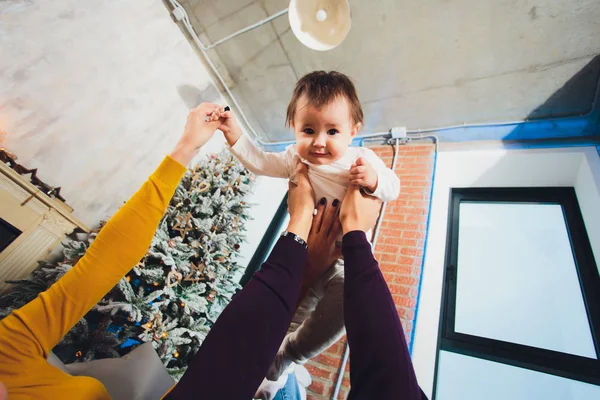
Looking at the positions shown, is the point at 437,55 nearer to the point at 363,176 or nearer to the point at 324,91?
the point at 324,91

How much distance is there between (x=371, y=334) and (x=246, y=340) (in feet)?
0.96

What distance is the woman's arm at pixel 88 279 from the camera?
706 mm

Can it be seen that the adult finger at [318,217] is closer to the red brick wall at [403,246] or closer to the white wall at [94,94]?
the red brick wall at [403,246]

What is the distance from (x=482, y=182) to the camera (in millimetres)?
2342

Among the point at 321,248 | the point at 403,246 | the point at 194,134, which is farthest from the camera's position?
the point at 403,246

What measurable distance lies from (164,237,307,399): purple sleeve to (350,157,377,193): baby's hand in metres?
0.44

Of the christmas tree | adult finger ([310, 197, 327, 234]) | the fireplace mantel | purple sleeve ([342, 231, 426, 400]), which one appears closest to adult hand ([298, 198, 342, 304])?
adult finger ([310, 197, 327, 234])

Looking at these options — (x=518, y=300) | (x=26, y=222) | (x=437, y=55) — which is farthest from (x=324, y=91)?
(x=518, y=300)

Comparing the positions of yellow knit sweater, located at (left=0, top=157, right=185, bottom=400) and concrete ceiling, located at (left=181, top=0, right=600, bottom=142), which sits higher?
concrete ceiling, located at (left=181, top=0, right=600, bottom=142)

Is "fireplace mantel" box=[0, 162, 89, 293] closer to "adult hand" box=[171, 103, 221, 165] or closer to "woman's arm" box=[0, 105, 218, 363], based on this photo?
"woman's arm" box=[0, 105, 218, 363]

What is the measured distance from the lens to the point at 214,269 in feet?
5.82

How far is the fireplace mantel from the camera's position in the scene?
1346 mm

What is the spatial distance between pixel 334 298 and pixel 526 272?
203 centimetres

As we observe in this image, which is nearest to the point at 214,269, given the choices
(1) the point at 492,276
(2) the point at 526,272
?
(1) the point at 492,276
